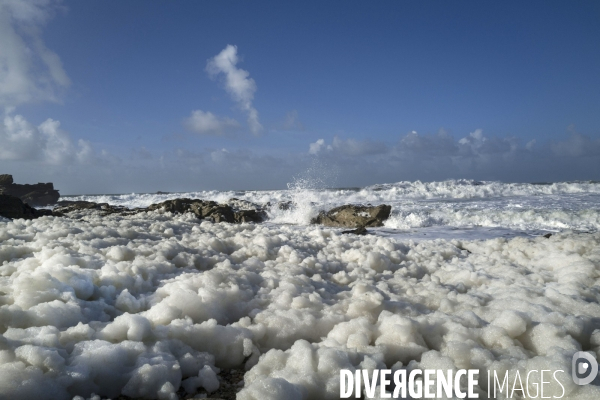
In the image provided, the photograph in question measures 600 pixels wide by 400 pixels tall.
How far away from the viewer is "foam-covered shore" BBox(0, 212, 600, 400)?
180cm

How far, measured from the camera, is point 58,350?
72.3 inches

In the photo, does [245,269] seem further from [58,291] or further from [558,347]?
[558,347]

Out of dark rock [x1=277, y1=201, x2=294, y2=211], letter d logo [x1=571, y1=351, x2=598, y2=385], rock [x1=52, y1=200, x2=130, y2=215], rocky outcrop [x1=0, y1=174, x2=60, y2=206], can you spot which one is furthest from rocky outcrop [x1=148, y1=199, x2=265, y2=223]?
rocky outcrop [x1=0, y1=174, x2=60, y2=206]

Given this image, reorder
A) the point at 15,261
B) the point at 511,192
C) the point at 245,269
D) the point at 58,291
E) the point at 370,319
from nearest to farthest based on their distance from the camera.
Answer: the point at 58,291 < the point at 370,319 < the point at 15,261 < the point at 245,269 < the point at 511,192

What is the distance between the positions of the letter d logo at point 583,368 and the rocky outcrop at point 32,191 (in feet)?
110

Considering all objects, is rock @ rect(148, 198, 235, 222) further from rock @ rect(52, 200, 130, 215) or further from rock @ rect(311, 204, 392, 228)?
rock @ rect(311, 204, 392, 228)

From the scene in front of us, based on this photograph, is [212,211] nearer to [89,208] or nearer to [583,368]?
[89,208]

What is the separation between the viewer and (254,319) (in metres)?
2.65

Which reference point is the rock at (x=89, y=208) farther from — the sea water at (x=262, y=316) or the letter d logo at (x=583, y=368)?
the letter d logo at (x=583, y=368)

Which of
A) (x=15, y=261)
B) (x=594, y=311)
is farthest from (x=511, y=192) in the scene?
(x=15, y=261)

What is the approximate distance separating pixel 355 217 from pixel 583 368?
9834mm

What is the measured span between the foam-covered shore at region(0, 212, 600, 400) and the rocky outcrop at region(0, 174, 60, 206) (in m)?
29.3

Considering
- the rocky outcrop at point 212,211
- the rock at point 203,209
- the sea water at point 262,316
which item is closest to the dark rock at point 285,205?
the rocky outcrop at point 212,211

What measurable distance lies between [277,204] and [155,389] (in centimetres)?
1321
